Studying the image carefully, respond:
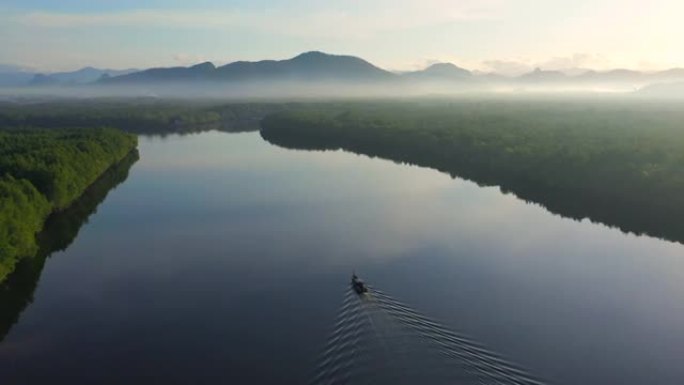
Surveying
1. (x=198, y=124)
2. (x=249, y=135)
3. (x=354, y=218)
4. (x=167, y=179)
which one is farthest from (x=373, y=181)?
(x=198, y=124)

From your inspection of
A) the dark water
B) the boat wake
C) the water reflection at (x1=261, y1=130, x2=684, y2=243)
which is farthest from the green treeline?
the water reflection at (x1=261, y1=130, x2=684, y2=243)

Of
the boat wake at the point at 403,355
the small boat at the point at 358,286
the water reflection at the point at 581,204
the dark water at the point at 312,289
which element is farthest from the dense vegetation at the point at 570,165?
the boat wake at the point at 403,355

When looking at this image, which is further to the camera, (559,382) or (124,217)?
(124,217)

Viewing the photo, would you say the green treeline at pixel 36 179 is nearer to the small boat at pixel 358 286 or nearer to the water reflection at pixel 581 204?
the small boat at pixel 358 286

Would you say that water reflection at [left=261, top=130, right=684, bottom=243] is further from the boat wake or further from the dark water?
the boat wake

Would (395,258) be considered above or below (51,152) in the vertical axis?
below

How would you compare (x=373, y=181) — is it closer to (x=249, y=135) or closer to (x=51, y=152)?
(x=51, y=152)

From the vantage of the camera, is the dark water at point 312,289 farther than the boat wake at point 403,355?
Yes
